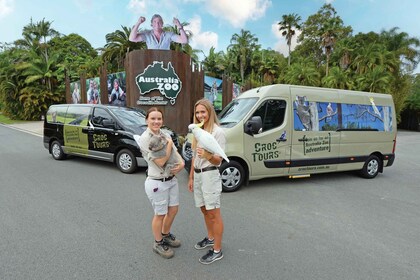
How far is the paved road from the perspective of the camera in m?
3.08

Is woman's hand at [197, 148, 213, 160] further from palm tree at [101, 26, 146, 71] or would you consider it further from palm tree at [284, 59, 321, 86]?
palm tree at [101, 26, 146, 71]

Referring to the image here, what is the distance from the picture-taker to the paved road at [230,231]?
3082mm

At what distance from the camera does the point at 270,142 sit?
6.11m

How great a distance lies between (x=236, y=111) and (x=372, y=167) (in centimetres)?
409

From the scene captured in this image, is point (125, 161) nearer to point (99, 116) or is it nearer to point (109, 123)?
point (109, 123)

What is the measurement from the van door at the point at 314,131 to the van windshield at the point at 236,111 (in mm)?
1041

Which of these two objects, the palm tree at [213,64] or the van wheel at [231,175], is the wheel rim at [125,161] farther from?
the palm tree at [213,64]

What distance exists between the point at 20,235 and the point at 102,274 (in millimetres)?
1681

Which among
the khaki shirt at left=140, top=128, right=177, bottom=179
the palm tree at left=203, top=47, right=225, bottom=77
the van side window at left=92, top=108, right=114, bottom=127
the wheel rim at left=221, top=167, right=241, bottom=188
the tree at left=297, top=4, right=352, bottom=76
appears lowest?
the wheel rim at left=221, top=167, right=241, bottom=188

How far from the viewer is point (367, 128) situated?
7.27 meters

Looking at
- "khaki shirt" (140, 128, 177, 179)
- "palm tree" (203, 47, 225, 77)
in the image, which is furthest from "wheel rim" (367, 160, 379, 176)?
"palm tree" (203, 47, 225, 77)

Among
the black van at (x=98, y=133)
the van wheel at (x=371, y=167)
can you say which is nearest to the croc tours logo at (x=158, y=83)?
the black van at (x=98, y=133)

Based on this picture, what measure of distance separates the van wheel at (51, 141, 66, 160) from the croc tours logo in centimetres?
569

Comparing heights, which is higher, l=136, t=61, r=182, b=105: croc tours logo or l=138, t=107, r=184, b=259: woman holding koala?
l=136, t=61, r=182, b=105: croc tours logo
